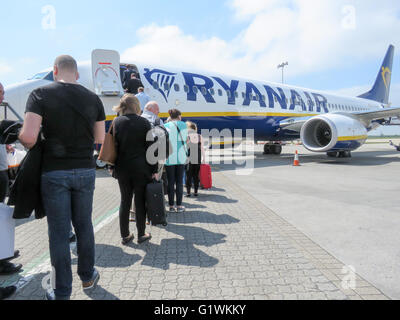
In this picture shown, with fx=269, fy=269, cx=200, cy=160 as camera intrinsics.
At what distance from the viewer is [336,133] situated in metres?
11.0

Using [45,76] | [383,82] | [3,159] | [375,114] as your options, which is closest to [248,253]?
[3,159]

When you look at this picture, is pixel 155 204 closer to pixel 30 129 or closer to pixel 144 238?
pixel 144 238

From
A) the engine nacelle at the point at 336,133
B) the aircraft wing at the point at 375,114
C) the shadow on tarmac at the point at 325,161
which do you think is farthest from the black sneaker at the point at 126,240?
the aircraft wing at the point at 375,114

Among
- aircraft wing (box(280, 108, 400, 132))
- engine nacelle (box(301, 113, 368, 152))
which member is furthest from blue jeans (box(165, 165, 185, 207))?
aircraft wing (box(280, 108, 400, 132))

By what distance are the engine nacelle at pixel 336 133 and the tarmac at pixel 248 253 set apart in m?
5.89

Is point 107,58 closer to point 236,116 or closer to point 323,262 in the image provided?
point 236,116

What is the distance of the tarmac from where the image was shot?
2309 millimetres

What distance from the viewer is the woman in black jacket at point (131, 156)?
10.6ft

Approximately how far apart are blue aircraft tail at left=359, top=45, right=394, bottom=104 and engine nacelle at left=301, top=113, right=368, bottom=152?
49.5 feet

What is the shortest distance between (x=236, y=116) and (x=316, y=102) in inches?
322

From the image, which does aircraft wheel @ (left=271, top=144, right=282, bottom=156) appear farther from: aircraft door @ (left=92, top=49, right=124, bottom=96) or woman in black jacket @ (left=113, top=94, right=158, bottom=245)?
woman in black jacket @ (left=113, top=94, right=158, bottom=245)

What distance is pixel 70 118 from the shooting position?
2.15 m

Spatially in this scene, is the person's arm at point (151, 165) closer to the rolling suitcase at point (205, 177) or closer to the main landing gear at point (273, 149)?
the rolling suitcase at point (205, 177)
